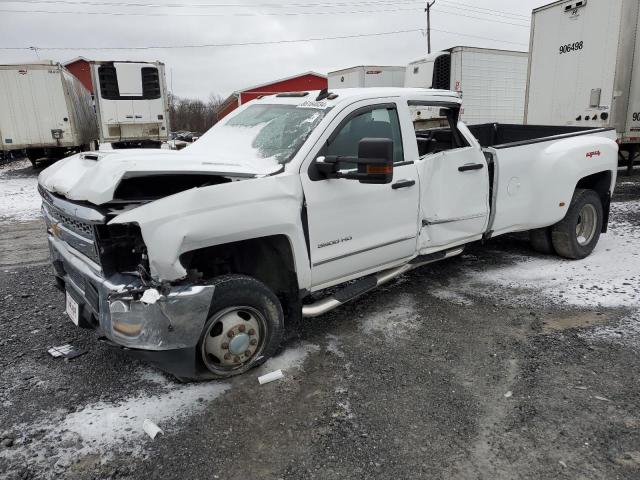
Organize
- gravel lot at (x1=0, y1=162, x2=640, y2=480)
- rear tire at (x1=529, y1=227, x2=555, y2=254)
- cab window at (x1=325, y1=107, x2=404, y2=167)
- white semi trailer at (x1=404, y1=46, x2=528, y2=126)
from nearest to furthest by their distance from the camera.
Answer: gravel lot at (x1=0, y1=162, x2=640, y2=480), cab window at (x1=325, y1=107, x2=404, y2=167), rear tire at (x1=529, y1=227, x2=555, y2=254), white semi trailer at (x1=404, y1=46, x2=528, y2=126)

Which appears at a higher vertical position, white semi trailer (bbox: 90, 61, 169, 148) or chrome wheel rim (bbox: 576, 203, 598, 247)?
white semi trailer (bbox: 90, 61, 169, 148)

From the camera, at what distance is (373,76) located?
20.1 m

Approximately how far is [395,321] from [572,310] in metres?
1.57

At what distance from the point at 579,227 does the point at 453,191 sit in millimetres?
2290

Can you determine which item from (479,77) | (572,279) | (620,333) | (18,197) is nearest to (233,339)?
(620,333)

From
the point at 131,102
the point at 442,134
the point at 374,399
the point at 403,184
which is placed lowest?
the point at 374,399

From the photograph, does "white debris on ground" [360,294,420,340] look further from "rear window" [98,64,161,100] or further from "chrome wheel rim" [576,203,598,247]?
"rear window" [98,64,161,100]

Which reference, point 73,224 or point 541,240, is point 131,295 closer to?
point 73,224

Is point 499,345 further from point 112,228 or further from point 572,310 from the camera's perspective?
point 112,228

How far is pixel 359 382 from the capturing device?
332cm

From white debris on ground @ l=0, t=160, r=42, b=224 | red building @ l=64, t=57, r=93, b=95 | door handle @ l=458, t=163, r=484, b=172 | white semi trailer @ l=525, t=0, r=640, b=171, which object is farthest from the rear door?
red building @ l=64, t=57, r=93, b=95

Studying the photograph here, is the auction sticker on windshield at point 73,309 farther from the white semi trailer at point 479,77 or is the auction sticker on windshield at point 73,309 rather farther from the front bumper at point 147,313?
the white semi trailer at point 479,77

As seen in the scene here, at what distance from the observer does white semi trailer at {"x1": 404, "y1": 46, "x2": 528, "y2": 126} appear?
1572cm

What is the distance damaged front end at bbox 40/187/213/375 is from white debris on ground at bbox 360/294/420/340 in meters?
1.65
